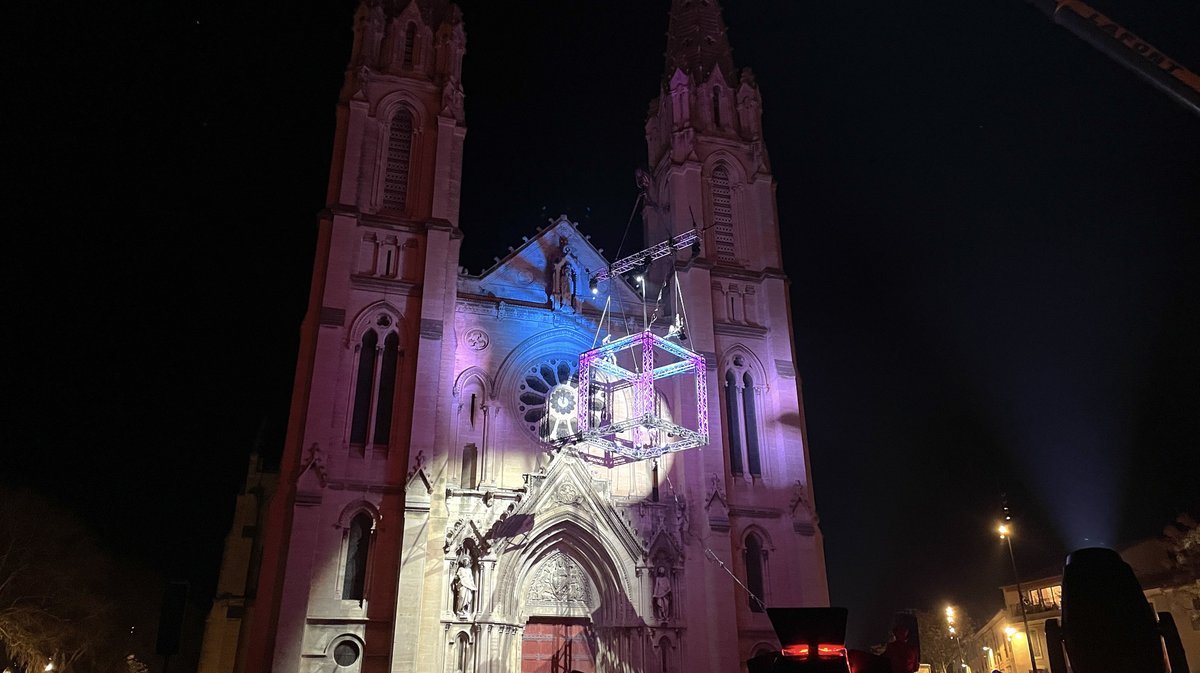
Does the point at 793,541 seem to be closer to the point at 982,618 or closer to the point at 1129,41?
the point at 1129,41

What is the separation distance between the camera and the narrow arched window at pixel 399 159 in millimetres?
28344

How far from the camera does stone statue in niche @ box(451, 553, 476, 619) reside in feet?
73.7

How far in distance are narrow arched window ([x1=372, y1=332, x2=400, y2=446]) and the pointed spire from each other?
58.1ft

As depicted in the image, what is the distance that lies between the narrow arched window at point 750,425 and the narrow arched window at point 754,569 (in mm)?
2330

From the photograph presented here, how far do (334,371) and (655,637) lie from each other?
12419 millimetres

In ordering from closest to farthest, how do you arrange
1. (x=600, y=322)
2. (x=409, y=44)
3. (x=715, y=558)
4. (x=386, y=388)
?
1. (x=715, y=558)
2. (x=386, y=388)
3. (x=600, y=322)
4. (x=409, y=44)

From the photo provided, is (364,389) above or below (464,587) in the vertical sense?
above

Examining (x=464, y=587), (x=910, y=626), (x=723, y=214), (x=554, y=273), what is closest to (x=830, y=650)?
(x=910, y=626)

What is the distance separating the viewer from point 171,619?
13.5 meters

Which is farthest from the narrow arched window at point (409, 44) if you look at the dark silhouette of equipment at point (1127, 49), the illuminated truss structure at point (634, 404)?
the dark silhouette of equipment at point (1127, 49)

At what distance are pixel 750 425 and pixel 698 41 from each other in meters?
18.6

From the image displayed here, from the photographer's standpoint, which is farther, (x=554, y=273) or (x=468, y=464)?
(x=554, y=273)

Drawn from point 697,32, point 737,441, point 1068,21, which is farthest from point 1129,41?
point 697,32

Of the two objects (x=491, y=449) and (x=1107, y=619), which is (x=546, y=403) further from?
A: (x=1107, y=619)
